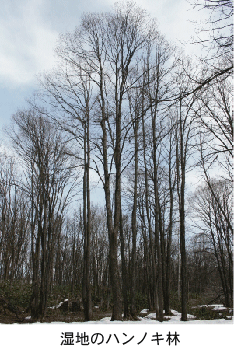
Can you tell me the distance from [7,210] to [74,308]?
6135 mm

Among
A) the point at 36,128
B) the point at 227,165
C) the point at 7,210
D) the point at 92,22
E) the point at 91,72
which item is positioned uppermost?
the point at 92,22

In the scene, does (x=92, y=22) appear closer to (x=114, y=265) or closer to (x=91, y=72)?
(x=91, y=72)

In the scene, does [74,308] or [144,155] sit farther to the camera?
[74,308]

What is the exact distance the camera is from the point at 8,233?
50.6 feet

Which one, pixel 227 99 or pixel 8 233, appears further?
pixel 8 233

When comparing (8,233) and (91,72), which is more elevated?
(91,72)

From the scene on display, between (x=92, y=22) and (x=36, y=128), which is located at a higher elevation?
(x=92, y=22)

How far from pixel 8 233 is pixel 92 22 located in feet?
37.0

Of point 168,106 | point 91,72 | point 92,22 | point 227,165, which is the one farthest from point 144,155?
point 168,106

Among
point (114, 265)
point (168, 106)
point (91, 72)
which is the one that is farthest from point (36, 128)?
point (168, 106)

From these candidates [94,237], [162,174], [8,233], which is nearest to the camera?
[162,174]

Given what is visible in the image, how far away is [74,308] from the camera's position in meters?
14.8
